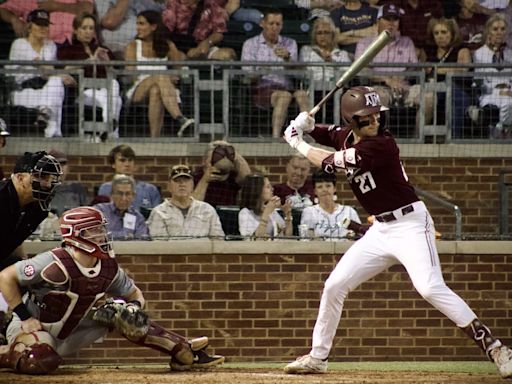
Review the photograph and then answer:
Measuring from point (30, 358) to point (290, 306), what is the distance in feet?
10.7

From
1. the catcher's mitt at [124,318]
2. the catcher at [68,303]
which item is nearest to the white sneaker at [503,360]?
the catcher at [68,303]

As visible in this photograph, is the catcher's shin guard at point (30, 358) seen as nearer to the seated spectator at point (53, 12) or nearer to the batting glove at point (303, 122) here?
the batting glove at point (303, 122)

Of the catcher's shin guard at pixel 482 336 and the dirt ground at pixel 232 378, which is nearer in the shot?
the dirt ground at pixel 232 378

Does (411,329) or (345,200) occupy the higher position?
(345,200)

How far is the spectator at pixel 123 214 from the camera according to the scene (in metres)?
10.2

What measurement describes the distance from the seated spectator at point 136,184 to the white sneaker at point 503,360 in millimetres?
3886

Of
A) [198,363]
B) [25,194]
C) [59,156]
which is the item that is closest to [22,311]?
[25,194]

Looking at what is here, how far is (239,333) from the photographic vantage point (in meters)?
10.4

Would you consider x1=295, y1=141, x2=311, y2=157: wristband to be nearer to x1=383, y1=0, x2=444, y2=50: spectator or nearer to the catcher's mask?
the catcher's mask

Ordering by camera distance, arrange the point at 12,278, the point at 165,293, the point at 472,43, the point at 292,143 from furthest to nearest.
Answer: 1. the point at 472,43
2. the point at 165,293
3. the point at 292,143
4. the point at 12,278

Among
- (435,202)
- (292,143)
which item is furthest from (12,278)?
(435,202)

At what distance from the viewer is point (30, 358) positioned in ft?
25.3

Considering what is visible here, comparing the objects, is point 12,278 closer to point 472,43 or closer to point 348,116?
point 348,116

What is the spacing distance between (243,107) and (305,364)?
3.62 m
